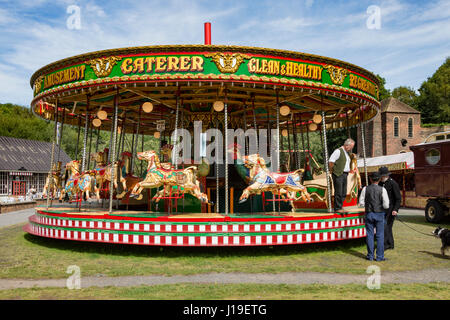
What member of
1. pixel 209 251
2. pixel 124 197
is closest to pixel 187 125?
pixel 124 197

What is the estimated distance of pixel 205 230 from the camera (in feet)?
26.2

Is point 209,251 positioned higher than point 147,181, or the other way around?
point 147,181

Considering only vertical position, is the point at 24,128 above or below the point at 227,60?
above

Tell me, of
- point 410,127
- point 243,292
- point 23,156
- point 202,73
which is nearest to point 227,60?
point 202,73

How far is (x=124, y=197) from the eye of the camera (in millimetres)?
11805

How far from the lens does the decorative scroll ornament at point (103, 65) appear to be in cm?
877

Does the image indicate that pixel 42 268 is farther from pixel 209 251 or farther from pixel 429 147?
pixel 429 147

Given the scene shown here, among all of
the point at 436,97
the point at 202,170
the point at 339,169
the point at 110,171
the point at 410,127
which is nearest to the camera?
the point at 339,169

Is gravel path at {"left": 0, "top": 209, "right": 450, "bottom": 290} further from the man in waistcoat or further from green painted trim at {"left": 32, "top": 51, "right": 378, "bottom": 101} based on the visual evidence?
green painted trim at {"left": 32, "top": 51, "right": 378, "bottom": 101}

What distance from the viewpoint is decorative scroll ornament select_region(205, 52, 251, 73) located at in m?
8.40

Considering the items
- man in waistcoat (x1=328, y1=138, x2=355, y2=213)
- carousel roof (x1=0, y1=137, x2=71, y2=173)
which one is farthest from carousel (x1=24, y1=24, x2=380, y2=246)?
carousel roof (x1=0, y1=137, x2=71, y2=173)

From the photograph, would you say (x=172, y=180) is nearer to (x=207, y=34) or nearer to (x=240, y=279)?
(x=240, y=279)

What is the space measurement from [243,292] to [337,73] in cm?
641
